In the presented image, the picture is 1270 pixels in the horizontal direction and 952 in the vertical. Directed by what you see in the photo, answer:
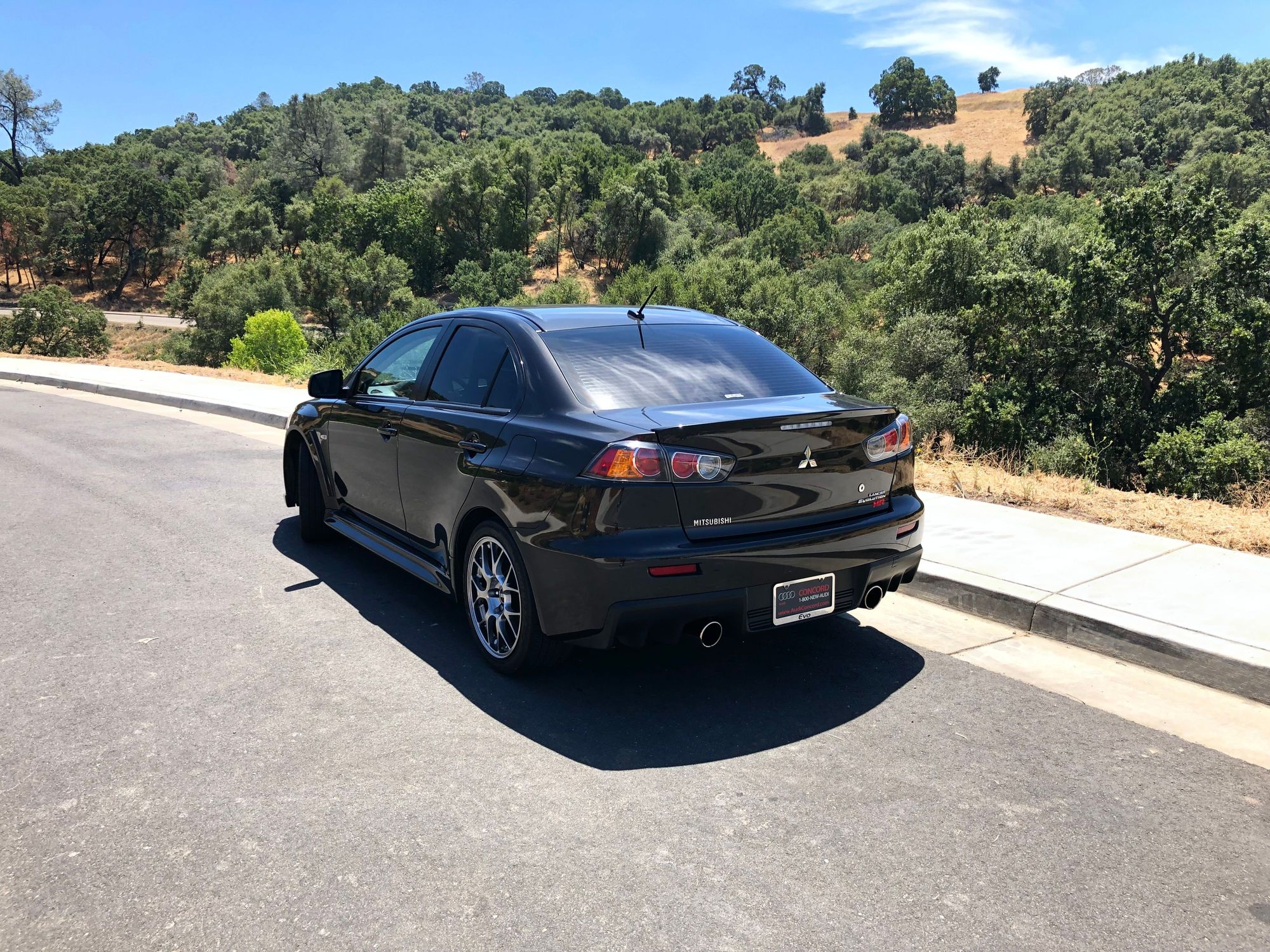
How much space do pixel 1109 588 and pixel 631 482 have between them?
310 cm

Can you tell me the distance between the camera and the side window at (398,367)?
536 centimetres

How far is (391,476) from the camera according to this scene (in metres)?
5.27

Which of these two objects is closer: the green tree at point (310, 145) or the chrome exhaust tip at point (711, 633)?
the chrome exhaust tip at point (711, 633)

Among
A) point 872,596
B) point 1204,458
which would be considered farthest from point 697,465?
point 1204,458

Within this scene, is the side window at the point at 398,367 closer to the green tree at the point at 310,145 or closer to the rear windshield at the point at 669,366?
the rear windshield at the point at 669,366

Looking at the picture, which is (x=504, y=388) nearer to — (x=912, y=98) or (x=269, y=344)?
(x=269, y=344)

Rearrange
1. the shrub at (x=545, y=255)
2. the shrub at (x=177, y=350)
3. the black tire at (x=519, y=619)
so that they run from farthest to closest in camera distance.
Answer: the shrub at (x=545, y=255)
the shrub at (x=177, y=350)
the black tire at (x=519, y=619)

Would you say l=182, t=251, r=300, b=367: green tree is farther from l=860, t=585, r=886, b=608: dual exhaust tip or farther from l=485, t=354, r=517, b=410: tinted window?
l=860, t=585, r=886, b=608: dual exhaust tip

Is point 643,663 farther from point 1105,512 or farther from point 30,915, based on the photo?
point 1105,512

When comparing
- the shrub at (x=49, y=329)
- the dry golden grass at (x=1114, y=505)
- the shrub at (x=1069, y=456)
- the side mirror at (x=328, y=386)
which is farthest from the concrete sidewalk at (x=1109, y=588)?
the shrub at (x=49, y=329)

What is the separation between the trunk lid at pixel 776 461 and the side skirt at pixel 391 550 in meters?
1.45

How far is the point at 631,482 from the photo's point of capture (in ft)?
12.2

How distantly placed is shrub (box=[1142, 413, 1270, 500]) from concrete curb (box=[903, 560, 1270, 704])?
14.1 metres

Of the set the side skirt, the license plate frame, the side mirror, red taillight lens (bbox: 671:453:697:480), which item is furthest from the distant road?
the license plate frame
